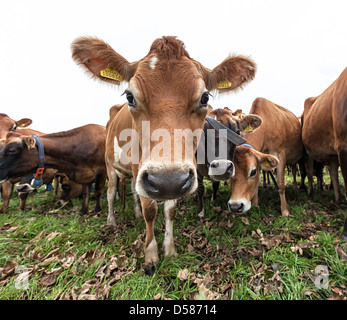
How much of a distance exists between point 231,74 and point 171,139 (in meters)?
1.75

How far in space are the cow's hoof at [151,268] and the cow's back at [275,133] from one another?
3262mm

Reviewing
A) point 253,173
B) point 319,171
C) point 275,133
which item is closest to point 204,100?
point 253,173

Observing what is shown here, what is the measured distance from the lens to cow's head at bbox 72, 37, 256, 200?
66.9 inches

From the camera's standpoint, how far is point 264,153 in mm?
4926

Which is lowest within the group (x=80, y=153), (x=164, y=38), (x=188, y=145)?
(x=80, y=153)

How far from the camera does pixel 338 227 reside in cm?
354

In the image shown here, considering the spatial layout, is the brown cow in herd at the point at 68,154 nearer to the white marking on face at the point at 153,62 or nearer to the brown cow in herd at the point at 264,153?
the brown cow in herd at the point at 264,153

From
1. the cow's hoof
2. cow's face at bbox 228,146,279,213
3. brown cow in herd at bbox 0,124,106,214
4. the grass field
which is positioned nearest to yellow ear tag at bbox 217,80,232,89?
cow's face at bbox 228,146,279,213

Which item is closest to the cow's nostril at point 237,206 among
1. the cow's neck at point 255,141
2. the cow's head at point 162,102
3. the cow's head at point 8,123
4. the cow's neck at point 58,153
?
the cow's neck at point 255,141

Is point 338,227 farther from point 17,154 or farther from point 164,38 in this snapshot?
point 17,154
